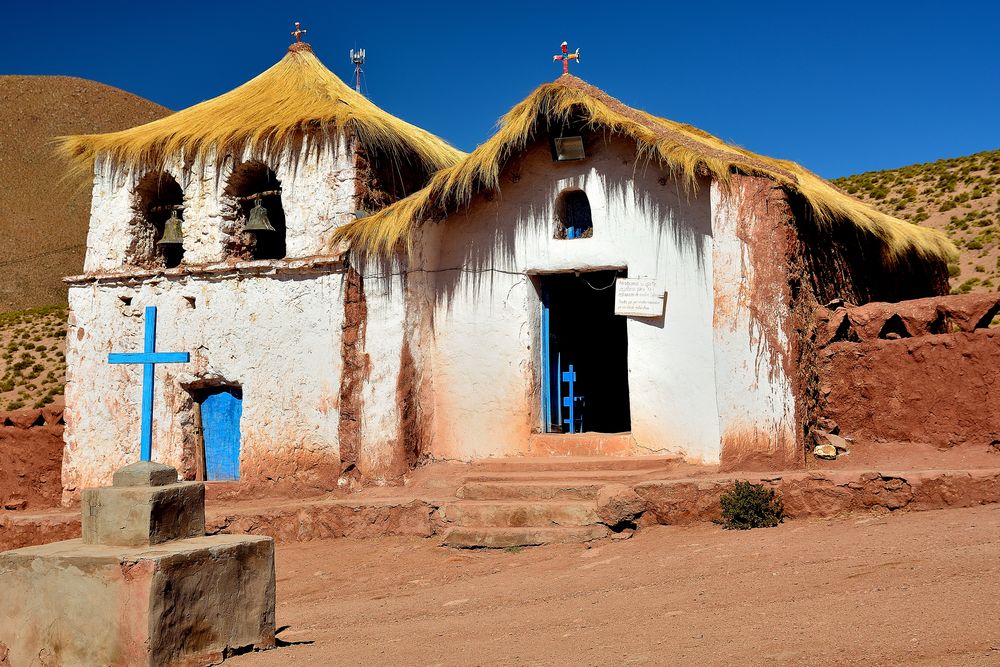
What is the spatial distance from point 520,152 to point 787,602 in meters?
6.64

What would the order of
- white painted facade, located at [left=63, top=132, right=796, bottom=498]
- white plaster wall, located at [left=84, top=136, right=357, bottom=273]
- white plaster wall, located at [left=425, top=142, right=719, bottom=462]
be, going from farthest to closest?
white plaster wall, located at [left=84, top=136, right=357, bottom=273], white plaster wall, located at [left=425, top=142, right=719, bottom=462], white painted facade, located at [left=63, top=132, right=796, bottom=498]

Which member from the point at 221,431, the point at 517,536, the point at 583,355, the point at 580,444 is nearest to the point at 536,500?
the point at 517,536

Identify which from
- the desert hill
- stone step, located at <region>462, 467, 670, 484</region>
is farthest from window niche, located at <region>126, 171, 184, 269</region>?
the desert hill

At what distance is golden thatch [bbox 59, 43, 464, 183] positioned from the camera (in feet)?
40.0

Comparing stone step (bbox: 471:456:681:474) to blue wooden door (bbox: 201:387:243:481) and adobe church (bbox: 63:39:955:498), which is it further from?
blue wooden door (bbox: 201:387:243:481)

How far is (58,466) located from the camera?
45.0ft

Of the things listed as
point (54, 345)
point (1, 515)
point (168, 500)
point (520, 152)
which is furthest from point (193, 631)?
point (54, 345)

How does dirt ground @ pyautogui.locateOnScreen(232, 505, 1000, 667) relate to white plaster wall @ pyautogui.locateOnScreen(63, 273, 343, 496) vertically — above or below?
below

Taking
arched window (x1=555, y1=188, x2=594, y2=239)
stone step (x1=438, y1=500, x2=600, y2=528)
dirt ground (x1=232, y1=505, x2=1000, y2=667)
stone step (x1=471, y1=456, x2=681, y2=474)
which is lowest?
dirt ground (x1=232, y1=505, x2=1000, y2=667)

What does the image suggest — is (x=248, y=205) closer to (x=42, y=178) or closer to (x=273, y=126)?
(x=273, y=126)

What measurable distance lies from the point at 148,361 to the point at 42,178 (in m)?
52.5

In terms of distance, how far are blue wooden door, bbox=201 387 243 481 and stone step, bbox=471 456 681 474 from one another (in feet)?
11.1

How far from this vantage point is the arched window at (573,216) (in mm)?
11352

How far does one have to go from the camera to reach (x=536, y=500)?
963 cm
